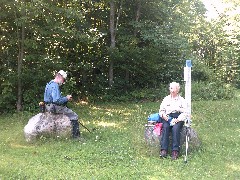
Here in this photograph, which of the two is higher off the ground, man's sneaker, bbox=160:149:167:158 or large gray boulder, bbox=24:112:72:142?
large gray boulder, bbox=24:112:72:142

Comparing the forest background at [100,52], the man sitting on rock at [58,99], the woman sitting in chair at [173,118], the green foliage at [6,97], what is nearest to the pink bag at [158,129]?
the woman sitting in chair at [173,118]

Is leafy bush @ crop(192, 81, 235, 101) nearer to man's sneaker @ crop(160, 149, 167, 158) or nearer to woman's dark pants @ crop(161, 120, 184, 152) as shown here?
woman's dark pants @ crop(161, 120, 184, 152)

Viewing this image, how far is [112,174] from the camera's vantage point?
5.97 m

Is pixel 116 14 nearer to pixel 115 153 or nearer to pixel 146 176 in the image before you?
pixel 115 153

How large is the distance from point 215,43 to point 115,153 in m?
14.7

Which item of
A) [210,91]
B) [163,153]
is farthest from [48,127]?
[210,91]

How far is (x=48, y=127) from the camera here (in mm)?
8203

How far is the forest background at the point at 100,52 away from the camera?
38.9 ft

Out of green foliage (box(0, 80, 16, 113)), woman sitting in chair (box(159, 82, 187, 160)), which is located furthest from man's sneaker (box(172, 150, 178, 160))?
green foliage (box(0, 80, 16, 113))

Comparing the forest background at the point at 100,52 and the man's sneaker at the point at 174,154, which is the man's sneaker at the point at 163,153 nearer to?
the man's sneaker at the point at 174,154

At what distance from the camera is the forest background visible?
11867 mm

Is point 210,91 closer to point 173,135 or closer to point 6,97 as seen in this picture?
point 6,97

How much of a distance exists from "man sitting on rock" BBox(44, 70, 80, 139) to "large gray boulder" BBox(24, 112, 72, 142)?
0.12 metres

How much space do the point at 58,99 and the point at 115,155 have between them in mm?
1896
